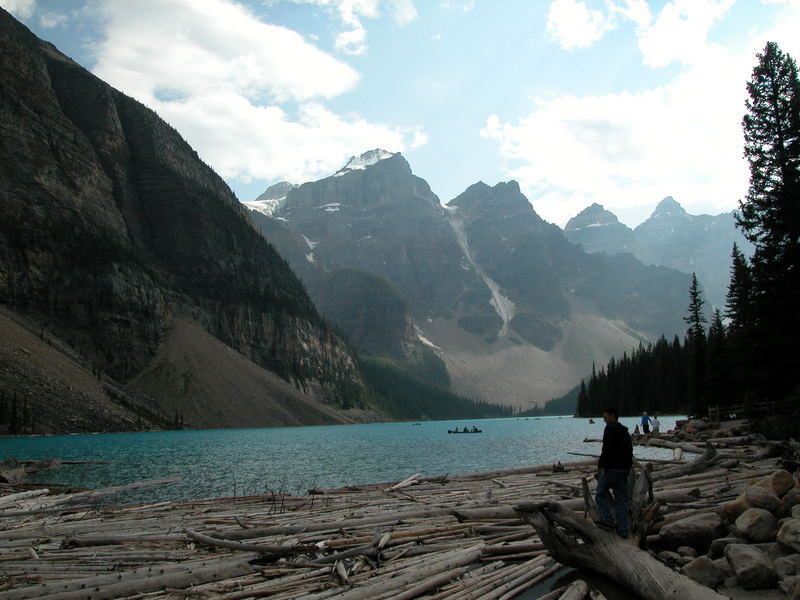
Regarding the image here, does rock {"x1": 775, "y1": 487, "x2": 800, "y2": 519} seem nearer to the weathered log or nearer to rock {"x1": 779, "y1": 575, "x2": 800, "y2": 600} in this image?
rock {"x1": 779, "y1": 575, "x2": 800, "y2": 600}

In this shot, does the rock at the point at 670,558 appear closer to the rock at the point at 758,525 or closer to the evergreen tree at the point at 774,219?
the rock at the point at 758,525

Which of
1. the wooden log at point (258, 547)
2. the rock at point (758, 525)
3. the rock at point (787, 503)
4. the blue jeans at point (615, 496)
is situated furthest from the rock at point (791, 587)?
the wooden log at point (258, 547)

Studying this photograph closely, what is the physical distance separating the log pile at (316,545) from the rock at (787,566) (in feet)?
7.51

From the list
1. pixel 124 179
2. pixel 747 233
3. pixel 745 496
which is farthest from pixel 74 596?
pixel 124 179

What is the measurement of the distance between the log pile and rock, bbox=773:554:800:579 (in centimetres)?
229

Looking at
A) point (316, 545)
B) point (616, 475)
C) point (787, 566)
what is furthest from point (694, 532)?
point (316, 545)

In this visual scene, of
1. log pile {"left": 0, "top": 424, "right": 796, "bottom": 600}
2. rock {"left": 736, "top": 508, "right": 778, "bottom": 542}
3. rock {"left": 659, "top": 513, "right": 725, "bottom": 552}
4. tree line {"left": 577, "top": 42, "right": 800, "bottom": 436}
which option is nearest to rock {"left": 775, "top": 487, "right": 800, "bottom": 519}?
rock {"left": 736, "top": 508, "right": 778, "bottom": 542}

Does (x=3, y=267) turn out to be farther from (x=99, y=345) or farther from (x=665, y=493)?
(x=665, y=493)

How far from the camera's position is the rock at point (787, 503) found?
11.7 meters

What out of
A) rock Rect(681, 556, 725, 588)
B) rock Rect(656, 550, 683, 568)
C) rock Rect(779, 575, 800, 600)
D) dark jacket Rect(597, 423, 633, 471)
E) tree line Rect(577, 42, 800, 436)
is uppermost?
tree line Rect(577, 42, 800, 436)

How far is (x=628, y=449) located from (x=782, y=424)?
20335 mm

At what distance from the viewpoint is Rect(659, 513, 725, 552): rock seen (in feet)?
37.5

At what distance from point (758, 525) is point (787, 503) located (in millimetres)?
1408

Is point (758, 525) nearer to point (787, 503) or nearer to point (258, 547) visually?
point (787, 503)
